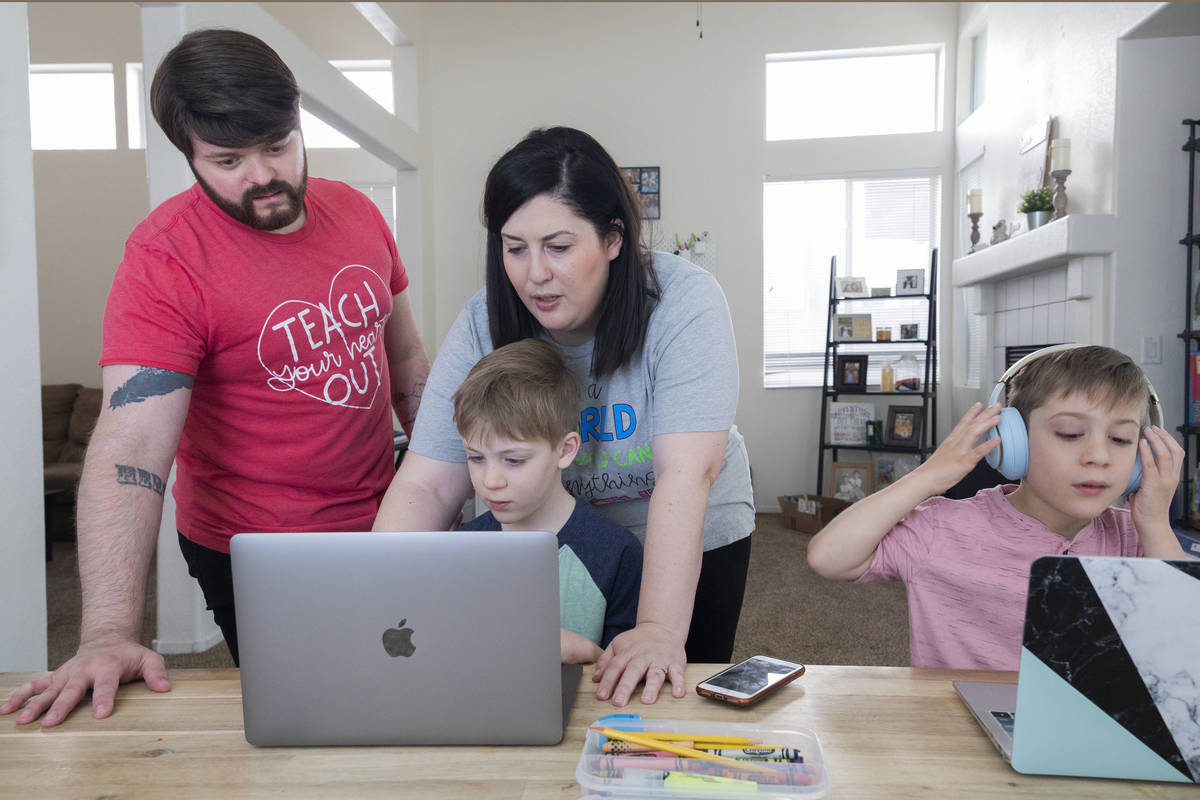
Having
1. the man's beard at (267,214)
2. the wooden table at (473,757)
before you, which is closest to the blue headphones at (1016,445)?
the wooden table at (473,757)

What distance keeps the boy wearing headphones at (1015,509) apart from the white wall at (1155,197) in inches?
98.3

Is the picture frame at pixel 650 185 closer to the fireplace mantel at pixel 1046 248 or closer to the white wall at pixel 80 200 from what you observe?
the fireplace mantel at pixel 1046 248

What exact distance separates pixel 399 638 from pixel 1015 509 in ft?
3.12

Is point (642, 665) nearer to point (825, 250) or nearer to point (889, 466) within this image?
point (889, 466)

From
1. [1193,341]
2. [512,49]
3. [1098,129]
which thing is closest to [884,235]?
[1098,129]

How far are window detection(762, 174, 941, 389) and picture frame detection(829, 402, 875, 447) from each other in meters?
0.28

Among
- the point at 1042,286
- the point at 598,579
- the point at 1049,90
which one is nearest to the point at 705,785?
the point at 598,579

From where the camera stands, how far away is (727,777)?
637mm

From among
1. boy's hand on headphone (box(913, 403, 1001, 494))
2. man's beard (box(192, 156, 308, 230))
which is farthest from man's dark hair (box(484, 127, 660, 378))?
boy's hand on headphone (box(913, 403, 1001, 494))

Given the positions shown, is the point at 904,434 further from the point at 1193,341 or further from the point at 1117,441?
the point at 1117,441

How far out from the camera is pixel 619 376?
1239mm

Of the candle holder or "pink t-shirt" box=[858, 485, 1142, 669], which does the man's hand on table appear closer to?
"pink t-shirt" box=[858, 485, 1142, 669]

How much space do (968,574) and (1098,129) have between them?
297 centimetres

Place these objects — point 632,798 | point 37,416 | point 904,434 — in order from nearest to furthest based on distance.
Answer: point 632,798 → point 37,416 → point 904,434
